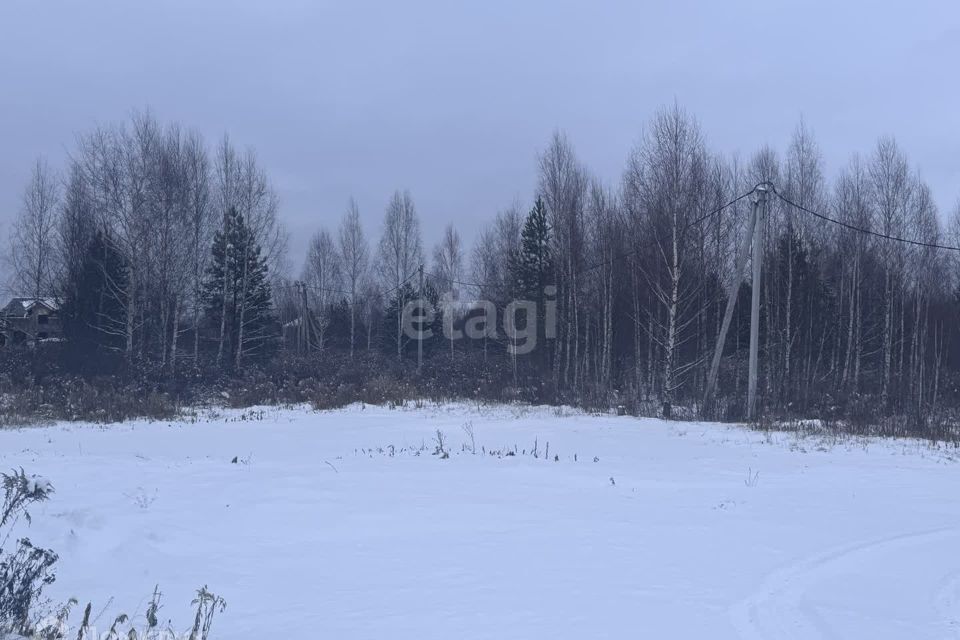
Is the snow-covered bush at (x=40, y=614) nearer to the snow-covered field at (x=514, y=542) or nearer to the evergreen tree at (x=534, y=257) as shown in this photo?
the snow-covered field at (x=514, y=542)

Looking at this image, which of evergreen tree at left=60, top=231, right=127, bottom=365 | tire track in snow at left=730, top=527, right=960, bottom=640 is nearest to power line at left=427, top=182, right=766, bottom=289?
tire track in snow at left=730, top=527, right=960, bottom=640

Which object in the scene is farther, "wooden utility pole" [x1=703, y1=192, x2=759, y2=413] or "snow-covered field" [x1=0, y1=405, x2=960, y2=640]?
"wooden utility pole" [x1=703, y1=192, x2=759, y2=413]

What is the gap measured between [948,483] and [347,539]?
350 inches

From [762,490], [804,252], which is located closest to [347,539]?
[762,490]

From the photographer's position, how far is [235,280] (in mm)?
33656

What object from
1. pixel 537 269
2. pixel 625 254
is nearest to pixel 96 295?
pixel 537 269

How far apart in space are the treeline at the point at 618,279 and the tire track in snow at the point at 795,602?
1531cm

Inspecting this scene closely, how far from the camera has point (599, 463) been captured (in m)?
11.5

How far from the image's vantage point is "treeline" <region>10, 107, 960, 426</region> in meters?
24.6

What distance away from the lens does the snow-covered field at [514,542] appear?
4.76m

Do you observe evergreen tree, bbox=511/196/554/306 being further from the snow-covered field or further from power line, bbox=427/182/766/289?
the snow-covered field

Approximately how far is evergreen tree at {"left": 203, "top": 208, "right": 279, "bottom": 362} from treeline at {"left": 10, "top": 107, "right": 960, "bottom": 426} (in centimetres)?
13

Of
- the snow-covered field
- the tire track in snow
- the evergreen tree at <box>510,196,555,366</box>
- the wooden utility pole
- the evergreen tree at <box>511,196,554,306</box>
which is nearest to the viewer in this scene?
the tire track in snow

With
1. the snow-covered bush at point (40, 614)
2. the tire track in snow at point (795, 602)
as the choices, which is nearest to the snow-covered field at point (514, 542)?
the tire track in snow at point (795, 602)
